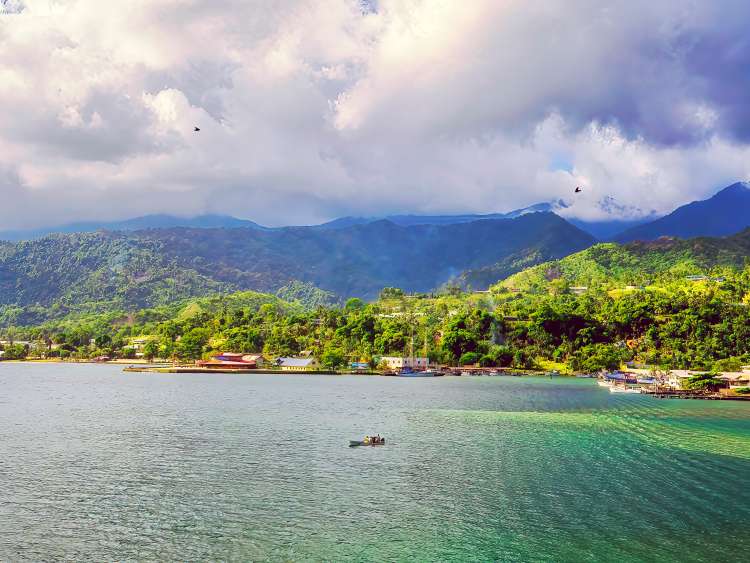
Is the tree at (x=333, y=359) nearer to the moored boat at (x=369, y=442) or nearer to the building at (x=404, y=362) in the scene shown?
the building at (x=404, y=362)

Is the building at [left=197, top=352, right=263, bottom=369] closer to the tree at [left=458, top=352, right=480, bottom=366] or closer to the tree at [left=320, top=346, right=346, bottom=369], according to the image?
the tree at [left=320, top=346, right=346, bottom=369]

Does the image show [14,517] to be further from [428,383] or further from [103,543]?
[428,383]

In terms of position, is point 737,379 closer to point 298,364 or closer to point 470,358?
point 470,358

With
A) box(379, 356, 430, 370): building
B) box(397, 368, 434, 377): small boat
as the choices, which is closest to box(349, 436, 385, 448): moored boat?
box(397, 368, 434, 377): small boat

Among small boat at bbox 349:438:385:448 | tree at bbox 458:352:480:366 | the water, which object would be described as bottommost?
the water

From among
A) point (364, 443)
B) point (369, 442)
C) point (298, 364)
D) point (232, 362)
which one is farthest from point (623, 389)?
point (232, 362)

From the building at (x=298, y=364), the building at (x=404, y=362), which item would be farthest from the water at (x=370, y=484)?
the building at (x=404, y=362)
